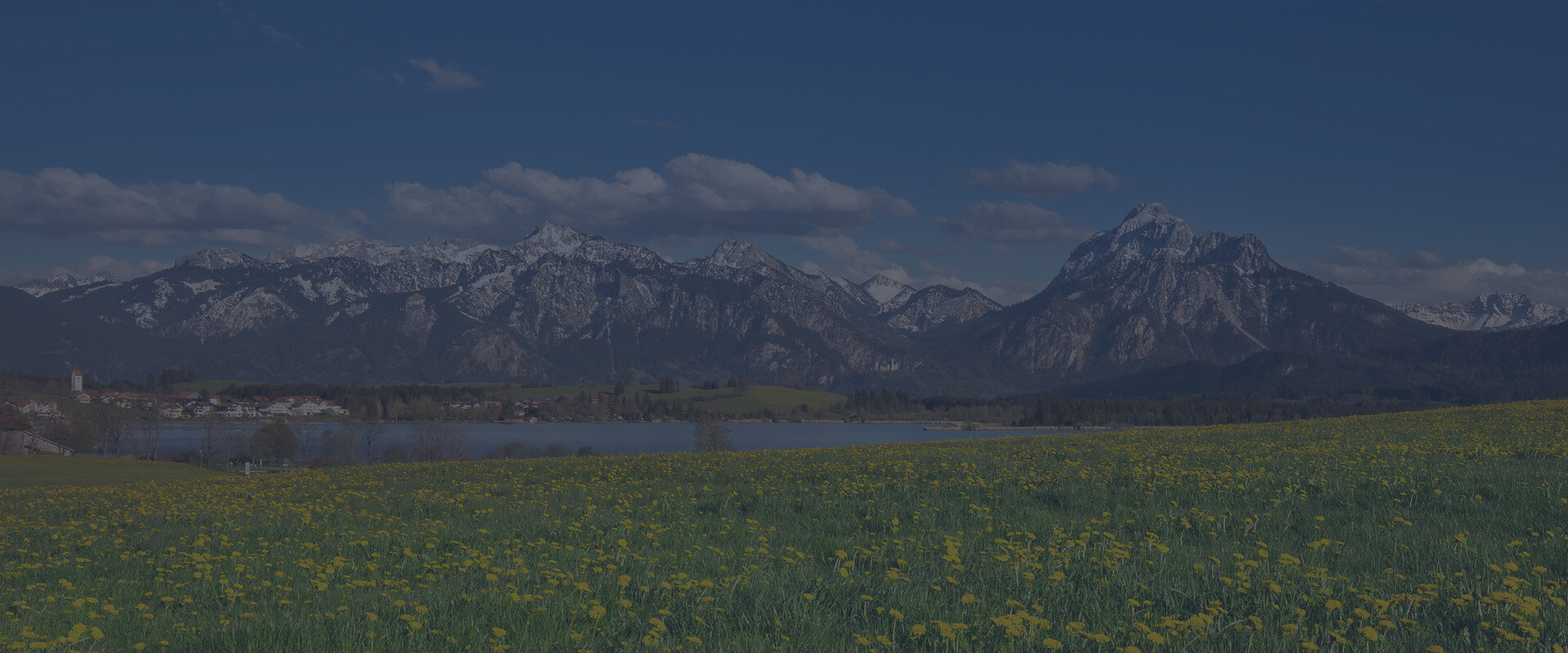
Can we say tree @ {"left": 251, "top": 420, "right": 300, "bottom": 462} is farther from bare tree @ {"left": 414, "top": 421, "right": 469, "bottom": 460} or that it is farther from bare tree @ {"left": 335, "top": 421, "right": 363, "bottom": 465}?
bare tree @ {"left": 414, "top": 421, "right": 469, "bottom": 460}

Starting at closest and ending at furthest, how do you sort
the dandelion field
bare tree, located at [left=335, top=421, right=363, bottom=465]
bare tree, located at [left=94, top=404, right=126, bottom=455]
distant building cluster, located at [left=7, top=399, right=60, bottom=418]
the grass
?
the dandelion field < the grass < bare tree, located at [left=335, top=421, right=363, bottom=465] < distant building cluster, located at [left=7, top=399, right=60, bottom=418] < bare tree, located at [left=94, top=404, right=126, bottom=455]

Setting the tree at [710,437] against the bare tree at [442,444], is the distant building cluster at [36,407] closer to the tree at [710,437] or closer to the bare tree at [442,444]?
the bare tree at [442,444]

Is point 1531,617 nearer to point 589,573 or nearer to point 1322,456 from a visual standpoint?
point 589,573

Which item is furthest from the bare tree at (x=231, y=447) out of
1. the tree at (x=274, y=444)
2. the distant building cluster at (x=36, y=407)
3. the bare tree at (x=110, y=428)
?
the distant building cluster at (x=36, y=407)

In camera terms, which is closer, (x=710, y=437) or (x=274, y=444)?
(x=710, y=437)

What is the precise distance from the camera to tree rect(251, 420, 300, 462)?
11706 centimetres

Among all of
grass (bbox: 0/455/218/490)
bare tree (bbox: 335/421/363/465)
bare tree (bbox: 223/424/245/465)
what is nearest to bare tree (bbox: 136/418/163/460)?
bare tree (bbox: 223/424/245/465)

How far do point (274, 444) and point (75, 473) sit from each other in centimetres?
7186

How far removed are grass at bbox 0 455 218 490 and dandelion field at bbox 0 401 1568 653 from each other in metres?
30.4

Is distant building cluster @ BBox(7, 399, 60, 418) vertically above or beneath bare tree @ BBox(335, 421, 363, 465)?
above

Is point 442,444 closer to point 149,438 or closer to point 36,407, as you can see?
point 149,438

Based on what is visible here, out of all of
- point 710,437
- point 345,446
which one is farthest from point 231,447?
point 710,437

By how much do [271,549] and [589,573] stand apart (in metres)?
5.55

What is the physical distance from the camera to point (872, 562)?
9984 millimetres
